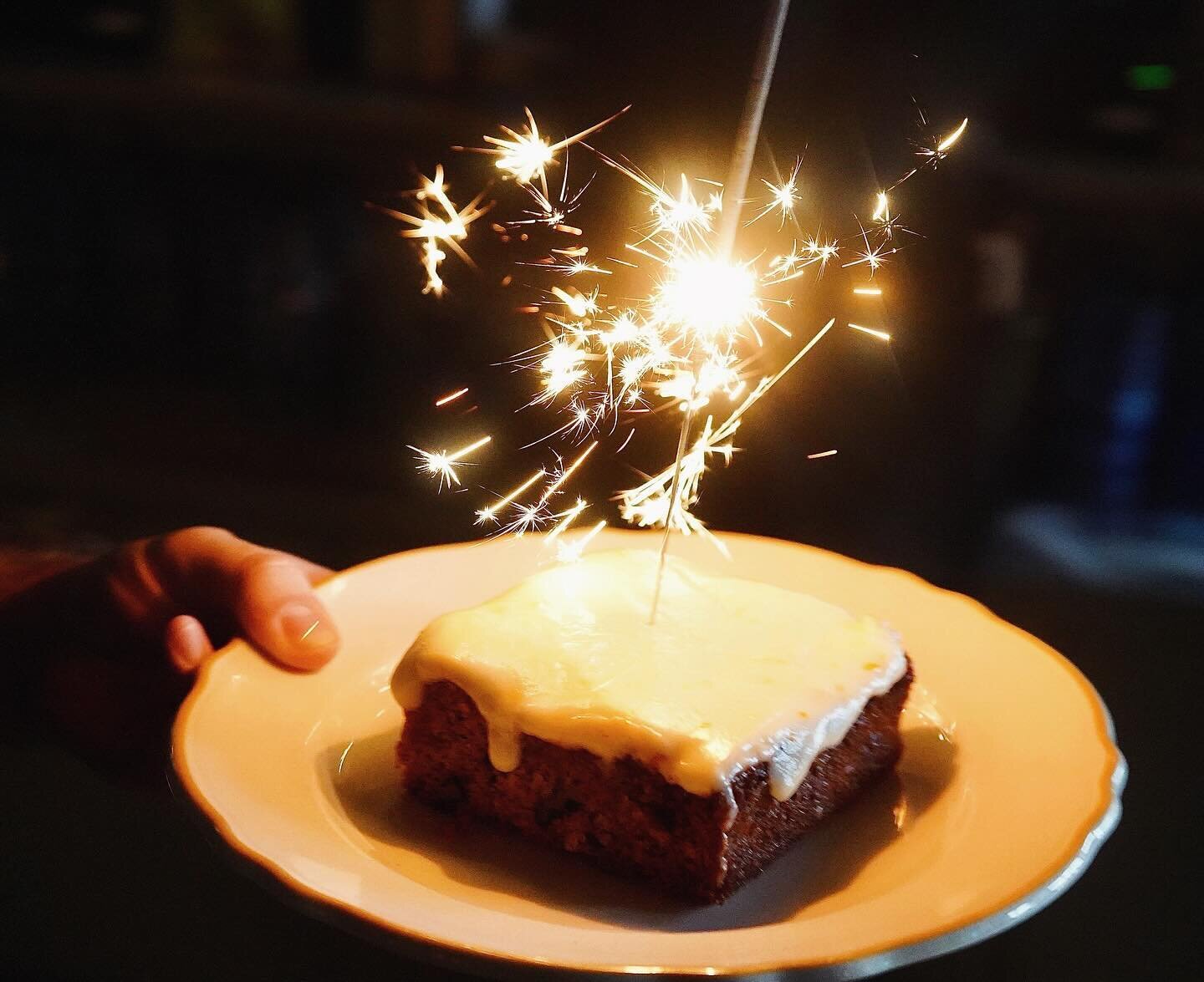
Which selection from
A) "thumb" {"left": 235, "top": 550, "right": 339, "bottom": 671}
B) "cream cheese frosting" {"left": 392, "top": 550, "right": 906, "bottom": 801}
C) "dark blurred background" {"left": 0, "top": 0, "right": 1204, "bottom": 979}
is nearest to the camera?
"cream cheese frosting" {"left": 392, "top": 550, "right": 906, "bottom": 801}

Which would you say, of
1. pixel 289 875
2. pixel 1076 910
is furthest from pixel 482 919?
pixel 1076 910

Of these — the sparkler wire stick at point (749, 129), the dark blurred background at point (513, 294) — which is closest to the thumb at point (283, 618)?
the sparkler wire stick at point (749, 129)

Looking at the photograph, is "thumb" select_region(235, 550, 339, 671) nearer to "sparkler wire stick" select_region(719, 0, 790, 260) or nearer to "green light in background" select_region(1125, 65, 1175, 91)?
"sparkler wire stick" select_region(719, 0, 790, 260)

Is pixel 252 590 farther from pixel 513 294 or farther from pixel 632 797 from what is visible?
pixel 513 294

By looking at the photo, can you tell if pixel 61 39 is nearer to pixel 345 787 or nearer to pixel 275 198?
pixel 275 198

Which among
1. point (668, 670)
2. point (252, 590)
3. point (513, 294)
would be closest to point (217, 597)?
point (252, 590)

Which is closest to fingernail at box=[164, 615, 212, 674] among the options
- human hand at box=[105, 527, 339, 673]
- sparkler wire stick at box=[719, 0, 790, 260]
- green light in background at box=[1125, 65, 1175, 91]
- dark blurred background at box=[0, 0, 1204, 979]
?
human hand at box=[105, 527, 339, 673]
